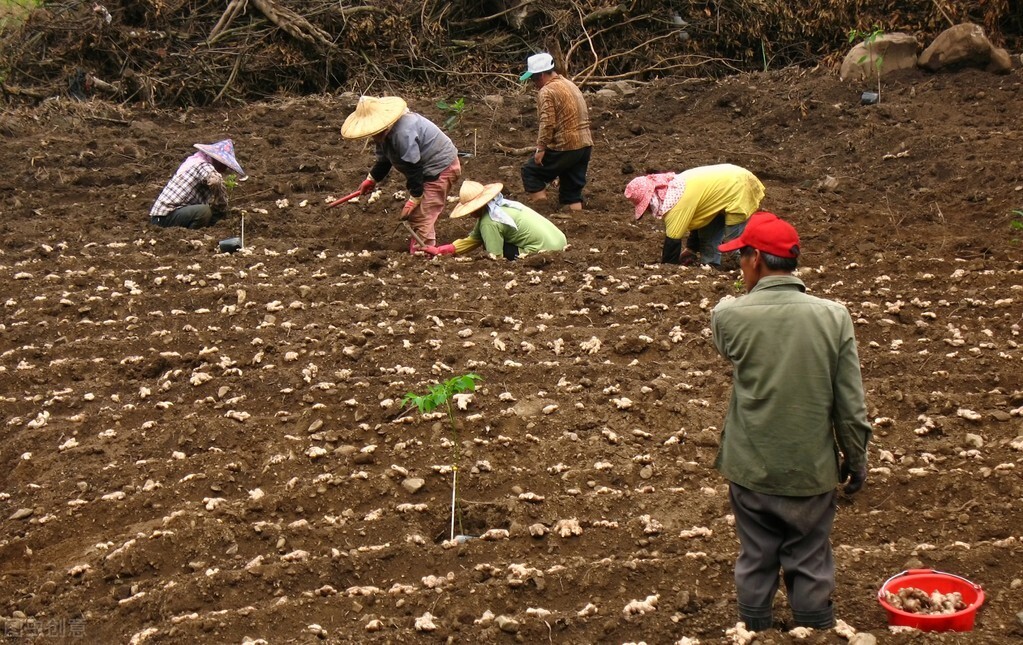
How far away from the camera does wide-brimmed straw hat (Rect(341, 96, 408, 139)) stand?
6825 mm

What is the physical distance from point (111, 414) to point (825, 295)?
3767 millimetres

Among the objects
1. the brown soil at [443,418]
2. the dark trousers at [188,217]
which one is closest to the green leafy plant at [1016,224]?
the brown soil at [443,418]

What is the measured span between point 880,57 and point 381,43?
5.39 m

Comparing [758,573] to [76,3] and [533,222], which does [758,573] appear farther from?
[76,3]

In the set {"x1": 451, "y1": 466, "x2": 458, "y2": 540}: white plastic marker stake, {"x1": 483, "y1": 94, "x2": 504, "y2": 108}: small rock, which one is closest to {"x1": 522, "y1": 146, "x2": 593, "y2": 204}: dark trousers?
{"x1": 483, "y1": 94, "x2": 504, "y2": 108}: small rock

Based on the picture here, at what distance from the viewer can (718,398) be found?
16.1 feet

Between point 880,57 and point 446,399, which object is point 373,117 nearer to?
point 446,399

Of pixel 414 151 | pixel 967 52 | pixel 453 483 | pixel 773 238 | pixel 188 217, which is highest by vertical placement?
pixel 773 238

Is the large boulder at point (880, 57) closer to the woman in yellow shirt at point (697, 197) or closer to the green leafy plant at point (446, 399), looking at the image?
the woman in yellow shirt at point (697, 197)

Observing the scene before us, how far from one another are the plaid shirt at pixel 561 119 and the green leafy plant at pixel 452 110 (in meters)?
2.19

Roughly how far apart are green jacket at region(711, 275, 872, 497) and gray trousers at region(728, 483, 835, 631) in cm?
6

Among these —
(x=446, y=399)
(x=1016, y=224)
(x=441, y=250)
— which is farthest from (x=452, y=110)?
(x=446, y=399)

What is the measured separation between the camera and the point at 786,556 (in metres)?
3.17

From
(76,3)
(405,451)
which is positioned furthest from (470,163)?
(76,3)
